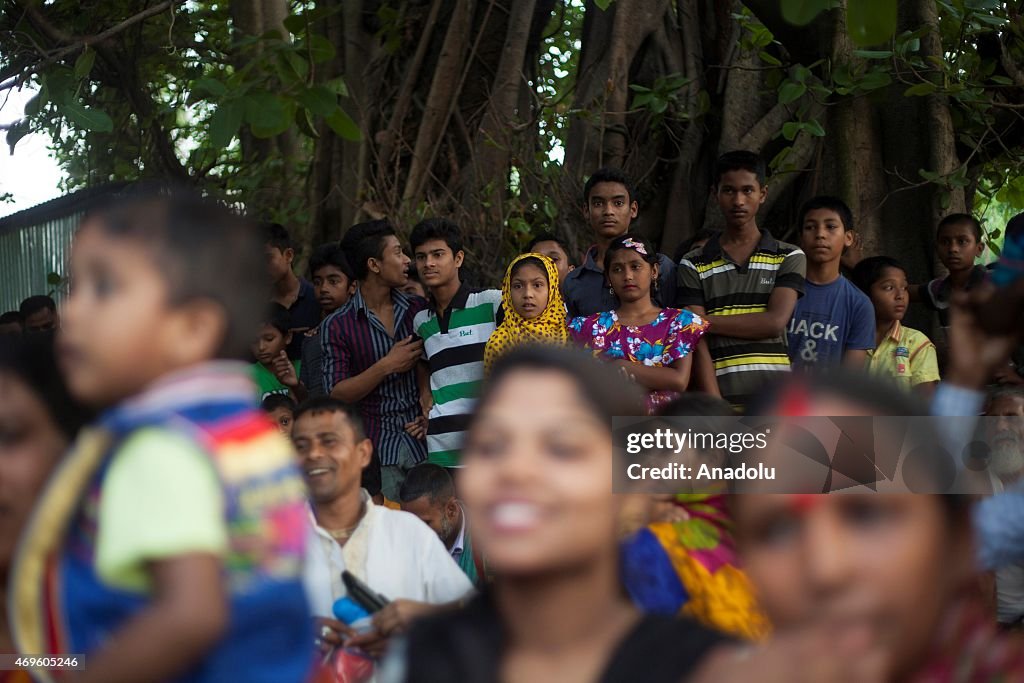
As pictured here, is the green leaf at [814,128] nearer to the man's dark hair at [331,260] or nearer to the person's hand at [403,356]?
the person's hand at [403,356]

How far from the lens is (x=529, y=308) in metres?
4.49

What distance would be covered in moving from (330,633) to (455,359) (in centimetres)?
215

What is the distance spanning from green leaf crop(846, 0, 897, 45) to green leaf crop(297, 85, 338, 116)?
4.85 feet

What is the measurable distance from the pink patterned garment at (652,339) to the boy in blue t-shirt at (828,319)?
58cm

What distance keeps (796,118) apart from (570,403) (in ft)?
16.6

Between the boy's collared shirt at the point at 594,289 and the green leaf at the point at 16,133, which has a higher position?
the green leaf at the point at 16,133

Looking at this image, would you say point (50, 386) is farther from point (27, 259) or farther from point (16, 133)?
point (27, 259)

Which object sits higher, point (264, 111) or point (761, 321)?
point (264, 111)

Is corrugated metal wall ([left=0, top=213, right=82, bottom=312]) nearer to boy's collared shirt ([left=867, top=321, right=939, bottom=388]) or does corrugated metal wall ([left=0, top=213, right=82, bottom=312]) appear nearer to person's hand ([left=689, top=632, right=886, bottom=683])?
boy's collared shirt ([left=867, top=321, right=939, bottom=388])

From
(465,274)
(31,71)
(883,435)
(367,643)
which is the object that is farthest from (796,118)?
(883,435)

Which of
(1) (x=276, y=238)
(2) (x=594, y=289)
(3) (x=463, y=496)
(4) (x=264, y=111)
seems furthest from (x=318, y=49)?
(3) (x=463, y=496)

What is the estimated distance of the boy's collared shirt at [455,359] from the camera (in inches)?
183

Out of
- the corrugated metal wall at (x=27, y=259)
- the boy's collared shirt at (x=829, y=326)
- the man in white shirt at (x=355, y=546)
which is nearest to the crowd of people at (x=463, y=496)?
the man in white shirt at (x=355, y=546)

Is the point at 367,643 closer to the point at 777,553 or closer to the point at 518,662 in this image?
the point at 518,662
